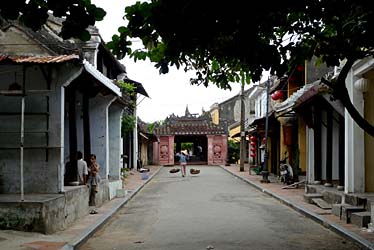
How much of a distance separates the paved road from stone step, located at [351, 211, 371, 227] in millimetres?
657

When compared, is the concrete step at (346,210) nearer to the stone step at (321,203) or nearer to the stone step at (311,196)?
the stone step at (321,203)

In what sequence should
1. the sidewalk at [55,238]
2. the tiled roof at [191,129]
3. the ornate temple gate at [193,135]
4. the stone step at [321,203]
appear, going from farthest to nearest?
the tiled roof at [191,129], the ornate temple gate at [193,135], the stone step at [321,203], the sidewalk at [55,238]

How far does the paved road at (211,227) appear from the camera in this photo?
11.6 m

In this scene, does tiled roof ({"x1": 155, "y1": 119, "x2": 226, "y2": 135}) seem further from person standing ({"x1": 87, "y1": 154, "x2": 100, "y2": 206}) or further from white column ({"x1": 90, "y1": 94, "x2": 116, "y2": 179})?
person standing ({"x1": 87, "y1": 154, "x2": 100, "y2": 206})

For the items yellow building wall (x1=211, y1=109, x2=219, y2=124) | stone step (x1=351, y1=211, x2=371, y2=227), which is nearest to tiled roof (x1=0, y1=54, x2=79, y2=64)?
stone step (x1=351, y1=211, x2=371, y2=227)

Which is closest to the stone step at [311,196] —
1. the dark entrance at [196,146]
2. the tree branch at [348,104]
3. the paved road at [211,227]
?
the paved road at [211,227]

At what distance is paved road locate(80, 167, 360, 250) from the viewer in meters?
11.6

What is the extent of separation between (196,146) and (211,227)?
70.3 m

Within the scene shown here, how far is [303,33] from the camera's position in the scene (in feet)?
31.4

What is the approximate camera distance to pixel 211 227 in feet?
45.4

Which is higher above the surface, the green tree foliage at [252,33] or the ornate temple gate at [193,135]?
the green tree foliage at [252,33]

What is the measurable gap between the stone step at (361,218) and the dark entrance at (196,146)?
1998 inches

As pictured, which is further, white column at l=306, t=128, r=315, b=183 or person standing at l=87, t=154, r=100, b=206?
white column at l=306, t=128, r=315, b=183

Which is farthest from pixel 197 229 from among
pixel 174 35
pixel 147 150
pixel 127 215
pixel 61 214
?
pixel 147 150
